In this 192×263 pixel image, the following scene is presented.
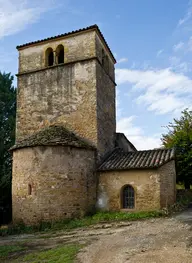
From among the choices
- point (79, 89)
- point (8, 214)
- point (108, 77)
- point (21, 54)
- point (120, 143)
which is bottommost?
point (8, 214)

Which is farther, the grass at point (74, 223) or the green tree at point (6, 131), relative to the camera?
the green tree at point (6, 131)

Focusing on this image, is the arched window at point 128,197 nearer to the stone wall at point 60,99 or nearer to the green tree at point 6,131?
the stone wall at point 60,99

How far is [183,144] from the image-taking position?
20875 mm

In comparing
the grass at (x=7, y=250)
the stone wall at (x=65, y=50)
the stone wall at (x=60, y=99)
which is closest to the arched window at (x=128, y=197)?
the stone wall at (x=60, y=99)

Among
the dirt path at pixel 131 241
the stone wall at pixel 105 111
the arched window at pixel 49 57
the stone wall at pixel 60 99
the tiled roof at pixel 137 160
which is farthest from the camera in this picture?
the arched window at pixel 49 57

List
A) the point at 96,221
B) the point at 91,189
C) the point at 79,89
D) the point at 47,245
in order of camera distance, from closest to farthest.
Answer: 1. the point at 47,245
2. the point at 96,221
3. the point at 91,189
4. the point at 79,89

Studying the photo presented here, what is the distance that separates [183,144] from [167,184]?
732 centimetres

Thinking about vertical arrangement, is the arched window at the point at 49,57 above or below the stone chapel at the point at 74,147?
above

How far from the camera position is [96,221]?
13.0 meters

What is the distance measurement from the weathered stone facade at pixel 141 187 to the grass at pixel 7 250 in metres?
5.75

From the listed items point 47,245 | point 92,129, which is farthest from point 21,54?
point 47,245

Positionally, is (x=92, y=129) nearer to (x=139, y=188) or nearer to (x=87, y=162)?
(x=87, y=162)

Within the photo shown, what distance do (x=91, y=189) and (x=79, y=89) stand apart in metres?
5.90

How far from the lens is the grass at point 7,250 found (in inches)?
361
